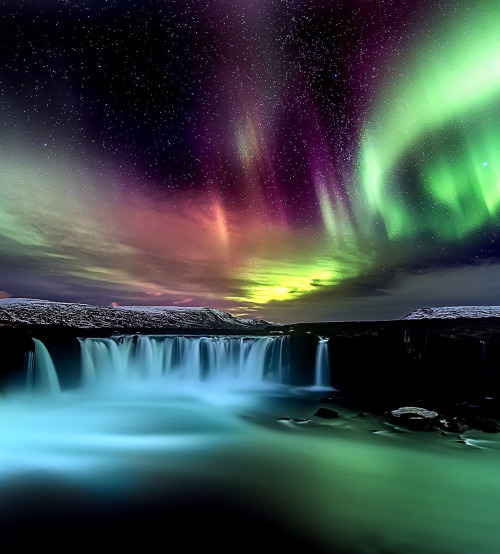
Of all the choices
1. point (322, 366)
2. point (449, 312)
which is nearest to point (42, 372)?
point (322, 366)

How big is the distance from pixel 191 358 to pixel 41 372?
9808mm

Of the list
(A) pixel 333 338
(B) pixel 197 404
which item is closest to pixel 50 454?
(B) pixel 197 404

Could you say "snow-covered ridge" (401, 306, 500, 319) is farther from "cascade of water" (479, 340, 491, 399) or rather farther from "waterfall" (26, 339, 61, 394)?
"waterfall" (26, 339, 61, 394)

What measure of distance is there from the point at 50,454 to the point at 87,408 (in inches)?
269

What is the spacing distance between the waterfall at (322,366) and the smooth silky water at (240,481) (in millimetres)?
6367

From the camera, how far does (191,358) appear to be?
83.2 feet

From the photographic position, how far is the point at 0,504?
20.0 feet

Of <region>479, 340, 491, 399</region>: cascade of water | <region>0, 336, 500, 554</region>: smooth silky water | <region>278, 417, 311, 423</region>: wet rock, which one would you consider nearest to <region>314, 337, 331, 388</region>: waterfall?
<region>0, 336, 500, 554</region>: smooth silky water

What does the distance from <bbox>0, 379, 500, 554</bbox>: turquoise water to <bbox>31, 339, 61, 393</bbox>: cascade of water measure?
4217 millimetres

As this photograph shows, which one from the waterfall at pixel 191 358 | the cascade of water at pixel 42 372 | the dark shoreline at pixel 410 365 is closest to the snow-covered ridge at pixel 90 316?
the waterfall at pixel 191 358

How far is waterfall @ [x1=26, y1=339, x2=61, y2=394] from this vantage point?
56.3 feet

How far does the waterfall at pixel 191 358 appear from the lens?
75.6 ft

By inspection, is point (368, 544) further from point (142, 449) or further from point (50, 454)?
point (50, 454)

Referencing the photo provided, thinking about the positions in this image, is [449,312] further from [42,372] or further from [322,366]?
[42,372]
